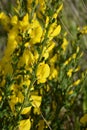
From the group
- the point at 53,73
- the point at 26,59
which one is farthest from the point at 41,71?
the point at 53,73

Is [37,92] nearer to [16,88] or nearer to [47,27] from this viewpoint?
[16,88]

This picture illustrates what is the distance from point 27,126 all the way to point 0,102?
5.3 inches

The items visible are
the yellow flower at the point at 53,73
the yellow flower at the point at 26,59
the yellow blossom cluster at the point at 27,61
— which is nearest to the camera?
the yellow blossom cluster at the point at 27,61

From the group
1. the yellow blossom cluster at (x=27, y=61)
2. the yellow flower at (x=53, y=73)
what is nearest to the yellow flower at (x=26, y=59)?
the yellow blossom cluster at (x=27, y=61)

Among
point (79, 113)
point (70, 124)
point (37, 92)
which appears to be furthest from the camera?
point (79, 113)

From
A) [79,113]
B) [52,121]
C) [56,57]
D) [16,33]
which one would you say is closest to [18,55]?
[16,33]

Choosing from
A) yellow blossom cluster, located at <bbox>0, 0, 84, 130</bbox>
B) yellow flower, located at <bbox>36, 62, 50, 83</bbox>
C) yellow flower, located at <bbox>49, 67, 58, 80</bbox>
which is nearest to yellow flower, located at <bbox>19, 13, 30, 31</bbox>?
yellow blossom cluster, located at <bbox>0, 0, 84, 130</bbox>

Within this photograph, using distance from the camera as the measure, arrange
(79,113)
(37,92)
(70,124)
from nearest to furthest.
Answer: (37,92) → (70,124) → (79,113)

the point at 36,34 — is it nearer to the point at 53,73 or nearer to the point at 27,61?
the point at 27,61

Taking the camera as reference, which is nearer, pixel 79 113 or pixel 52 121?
pixel 52 121

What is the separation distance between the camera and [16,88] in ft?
5.10

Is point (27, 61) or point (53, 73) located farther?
point (53, 73)

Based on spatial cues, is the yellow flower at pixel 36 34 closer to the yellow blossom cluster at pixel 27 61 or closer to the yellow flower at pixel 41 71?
the yellow blossom cluster at pixel 27 61

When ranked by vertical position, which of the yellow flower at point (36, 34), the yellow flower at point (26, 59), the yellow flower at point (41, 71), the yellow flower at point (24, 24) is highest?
the yellow flower at point (24, 24)
